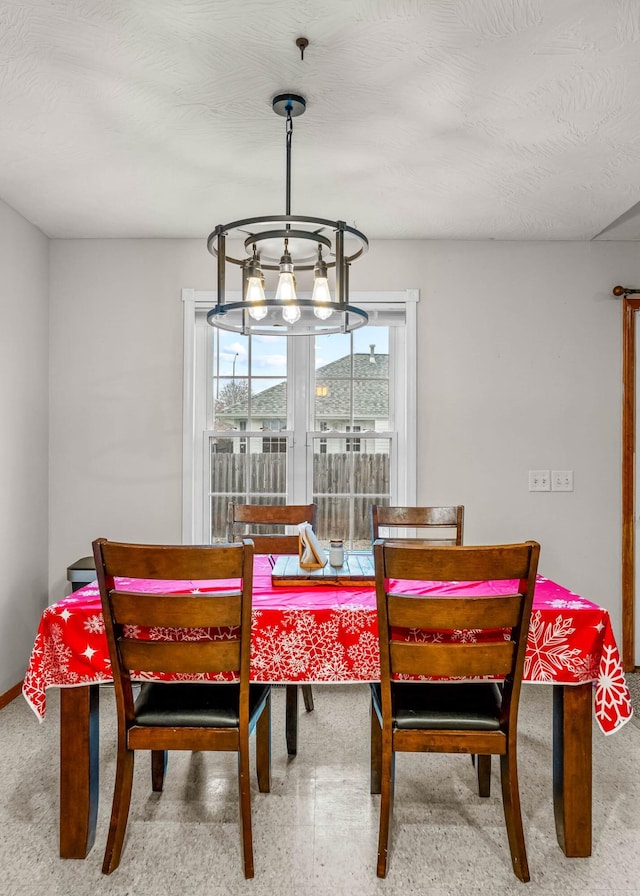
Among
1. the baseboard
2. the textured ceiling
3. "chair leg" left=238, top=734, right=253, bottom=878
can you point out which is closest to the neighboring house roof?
the textured ceiling

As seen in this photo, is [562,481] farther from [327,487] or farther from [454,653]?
[454,653]

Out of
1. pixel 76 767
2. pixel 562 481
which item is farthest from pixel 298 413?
pixel 76 767

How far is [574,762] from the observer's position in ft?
6.13

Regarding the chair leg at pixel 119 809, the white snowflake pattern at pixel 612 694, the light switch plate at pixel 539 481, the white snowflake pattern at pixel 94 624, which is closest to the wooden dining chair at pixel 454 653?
the white snowflake pattern at pixel 612 694

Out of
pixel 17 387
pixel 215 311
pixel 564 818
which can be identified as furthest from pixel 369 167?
pixel 564 818

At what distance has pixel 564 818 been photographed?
1900 millimetres

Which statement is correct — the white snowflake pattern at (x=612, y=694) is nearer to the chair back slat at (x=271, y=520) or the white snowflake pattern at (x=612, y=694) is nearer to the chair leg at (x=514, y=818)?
the chair leg at (x=514, y=818)

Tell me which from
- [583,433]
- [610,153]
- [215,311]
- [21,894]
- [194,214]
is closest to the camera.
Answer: [21,894]

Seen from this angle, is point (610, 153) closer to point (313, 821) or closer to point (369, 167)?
point (369, 167)

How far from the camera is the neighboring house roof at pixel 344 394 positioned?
3.79 metres

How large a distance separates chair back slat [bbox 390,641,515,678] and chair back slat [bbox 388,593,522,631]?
7cm

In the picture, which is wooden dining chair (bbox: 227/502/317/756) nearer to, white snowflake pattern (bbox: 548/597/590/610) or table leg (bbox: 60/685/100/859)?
table leg (bbox: 60/685/100/859)

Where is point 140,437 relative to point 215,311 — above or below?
below

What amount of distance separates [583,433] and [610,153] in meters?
1.57
